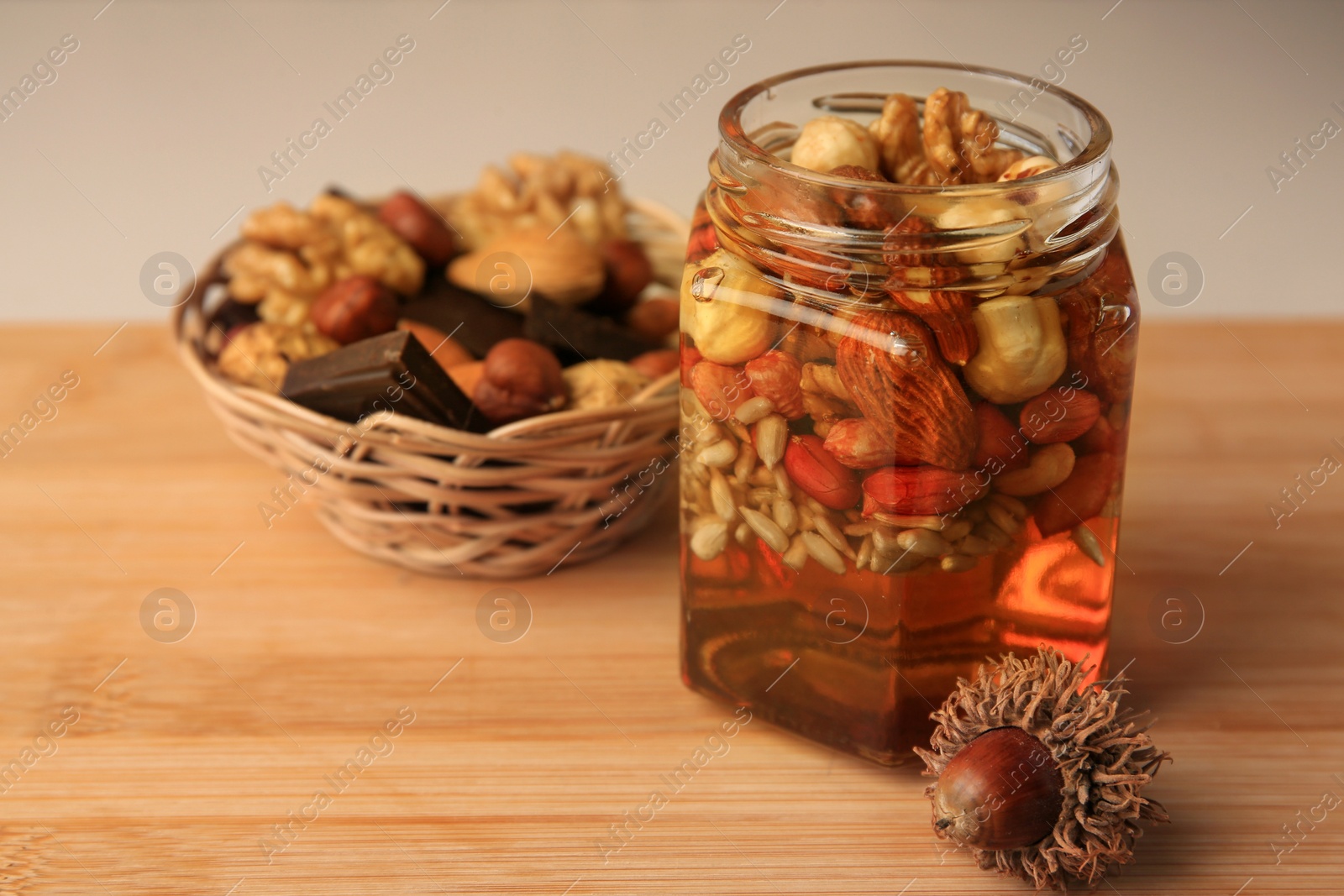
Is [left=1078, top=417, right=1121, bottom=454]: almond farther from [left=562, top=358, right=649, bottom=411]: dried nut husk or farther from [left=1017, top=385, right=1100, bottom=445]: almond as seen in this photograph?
[left=562, top=358, right=649, bottom=411]: dried nut husk

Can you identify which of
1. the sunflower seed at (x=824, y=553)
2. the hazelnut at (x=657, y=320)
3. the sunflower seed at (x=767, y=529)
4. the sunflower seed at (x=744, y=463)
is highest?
the sunflower seed at (x=744, y=463)

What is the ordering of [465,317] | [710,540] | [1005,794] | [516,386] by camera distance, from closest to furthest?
1. [1005,794]
2. [710,540]
3. [516,386]
4. [465,317]

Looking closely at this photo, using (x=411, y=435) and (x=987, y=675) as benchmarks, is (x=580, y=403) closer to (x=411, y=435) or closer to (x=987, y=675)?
(x=411, y=435)

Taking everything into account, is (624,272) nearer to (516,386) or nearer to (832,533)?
(516,386)

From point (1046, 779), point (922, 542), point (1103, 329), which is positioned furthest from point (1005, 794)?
point (1103, 329)

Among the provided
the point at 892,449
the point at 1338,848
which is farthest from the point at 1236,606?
the point at 892,449

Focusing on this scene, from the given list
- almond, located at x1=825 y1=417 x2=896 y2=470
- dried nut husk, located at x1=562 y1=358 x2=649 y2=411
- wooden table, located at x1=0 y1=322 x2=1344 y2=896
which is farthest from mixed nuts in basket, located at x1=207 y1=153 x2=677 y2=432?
almond, located at x1=825 y1=417 x2=896 y2=470

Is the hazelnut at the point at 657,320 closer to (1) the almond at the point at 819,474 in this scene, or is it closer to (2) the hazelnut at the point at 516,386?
(2) the hazelnut at the point at 516,386

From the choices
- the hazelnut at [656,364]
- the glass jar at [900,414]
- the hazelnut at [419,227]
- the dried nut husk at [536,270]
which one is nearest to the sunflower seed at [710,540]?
the glass jar at [900,414]
